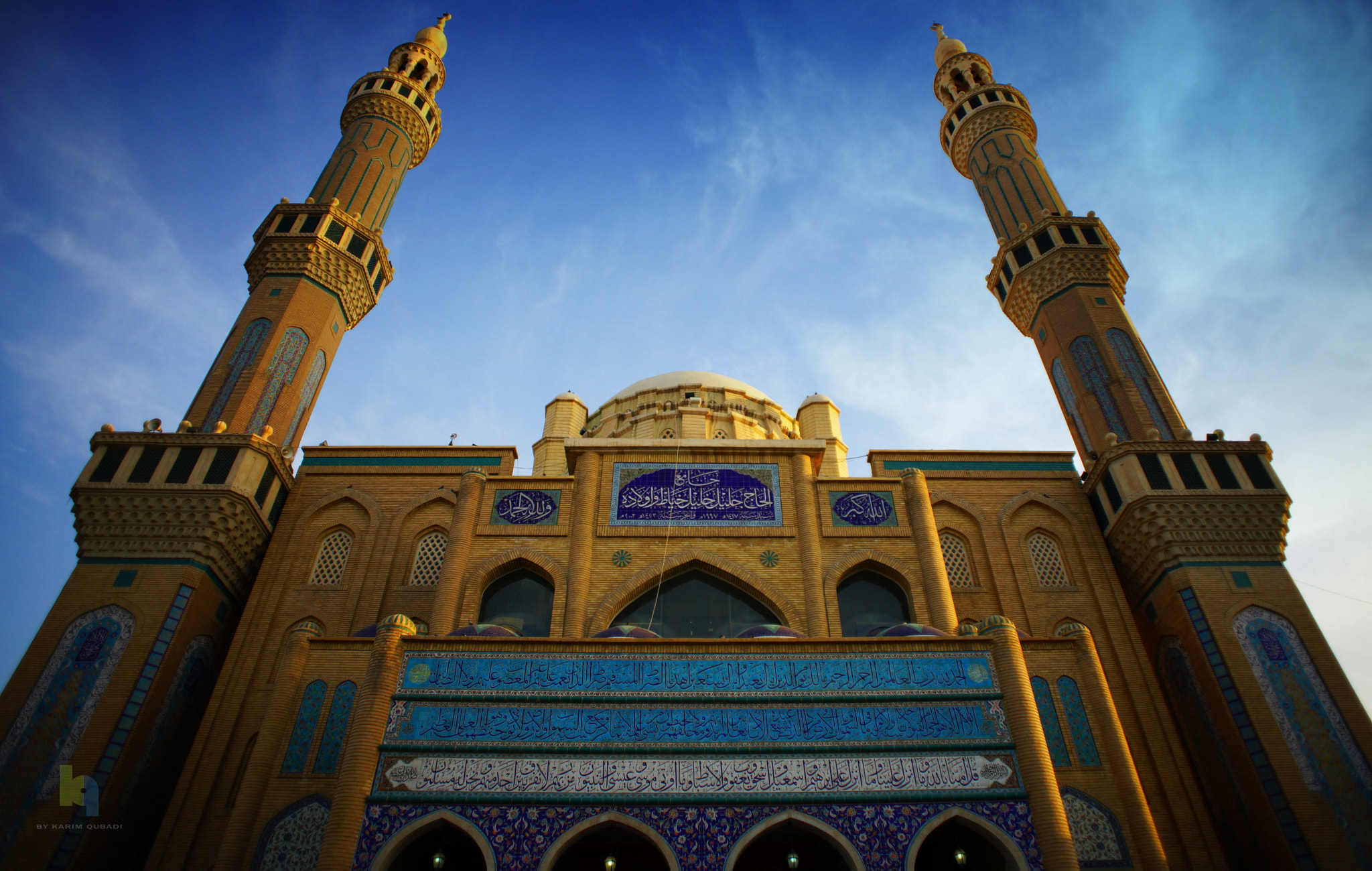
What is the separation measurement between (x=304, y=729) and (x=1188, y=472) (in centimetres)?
1099

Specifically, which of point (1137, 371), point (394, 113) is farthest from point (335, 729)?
point (394, 113)

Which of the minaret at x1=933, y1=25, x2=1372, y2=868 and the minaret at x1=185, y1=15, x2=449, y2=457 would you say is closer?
the minaret at x1=933, y1=25, x2=1372, y2=868

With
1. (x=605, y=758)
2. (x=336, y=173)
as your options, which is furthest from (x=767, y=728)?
(x=336, y=173)

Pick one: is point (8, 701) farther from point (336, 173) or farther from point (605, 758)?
point (336, 173)

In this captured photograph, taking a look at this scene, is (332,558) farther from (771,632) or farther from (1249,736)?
(1249,736)

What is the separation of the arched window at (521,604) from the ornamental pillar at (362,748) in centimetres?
273

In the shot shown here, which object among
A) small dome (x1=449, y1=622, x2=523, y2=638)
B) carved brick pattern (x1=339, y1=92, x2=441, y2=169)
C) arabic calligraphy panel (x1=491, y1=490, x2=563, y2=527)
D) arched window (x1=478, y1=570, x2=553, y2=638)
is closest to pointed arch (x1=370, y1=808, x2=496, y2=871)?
small dome (x1=449, y1=622, x2=523, y2=638)

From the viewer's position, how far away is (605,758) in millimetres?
7242

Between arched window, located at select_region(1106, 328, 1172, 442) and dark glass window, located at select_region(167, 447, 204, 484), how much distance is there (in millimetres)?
13060

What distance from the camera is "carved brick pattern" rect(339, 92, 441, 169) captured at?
1747 cm

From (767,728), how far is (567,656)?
6.24 ft

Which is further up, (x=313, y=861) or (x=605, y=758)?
(x=605, y=758)

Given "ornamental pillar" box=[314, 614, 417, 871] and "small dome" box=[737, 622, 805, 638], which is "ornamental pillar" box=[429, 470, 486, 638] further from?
"small dome" box=[737, 622, 805, 638]

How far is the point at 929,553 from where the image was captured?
35.9 ft
